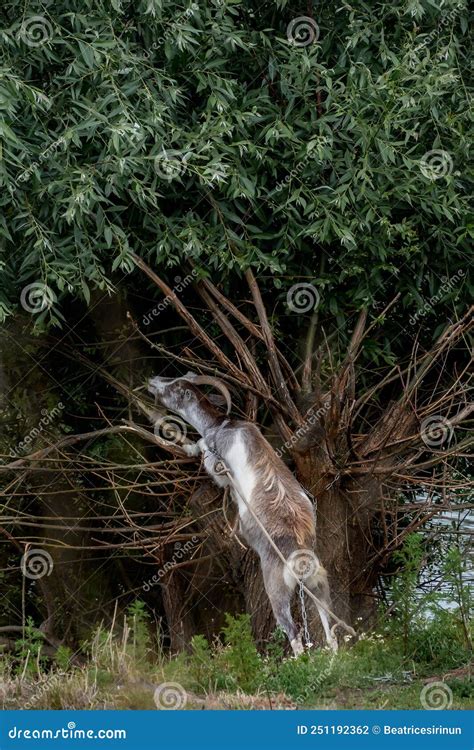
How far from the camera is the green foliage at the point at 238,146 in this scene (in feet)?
27.6

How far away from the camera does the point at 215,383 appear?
9398 millimetres

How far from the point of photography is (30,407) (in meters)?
11.0

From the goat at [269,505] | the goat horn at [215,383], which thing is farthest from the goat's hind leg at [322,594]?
the goat horn at [215,383]

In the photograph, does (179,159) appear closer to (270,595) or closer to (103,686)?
(270,595)

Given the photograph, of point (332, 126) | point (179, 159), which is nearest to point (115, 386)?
point (179, 159)

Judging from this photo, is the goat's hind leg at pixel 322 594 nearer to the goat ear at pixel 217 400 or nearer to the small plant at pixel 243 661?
the small plant at pixel 243 661

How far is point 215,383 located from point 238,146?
203 cm

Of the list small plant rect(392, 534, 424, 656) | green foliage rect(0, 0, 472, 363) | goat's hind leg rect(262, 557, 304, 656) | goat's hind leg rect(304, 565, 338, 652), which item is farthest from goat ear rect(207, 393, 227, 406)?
small plant rect(392, 534, 424, 656)

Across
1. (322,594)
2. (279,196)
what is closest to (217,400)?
(279,196)

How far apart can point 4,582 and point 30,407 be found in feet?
7.79

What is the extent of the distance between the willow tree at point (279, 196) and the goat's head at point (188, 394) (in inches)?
8.4

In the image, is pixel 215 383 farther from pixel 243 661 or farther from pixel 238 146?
pixel 243 661

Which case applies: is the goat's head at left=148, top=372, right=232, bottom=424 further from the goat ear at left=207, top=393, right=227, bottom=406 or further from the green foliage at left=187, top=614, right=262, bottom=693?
the green foliage at left=187, top=614, right=262, bottom=693

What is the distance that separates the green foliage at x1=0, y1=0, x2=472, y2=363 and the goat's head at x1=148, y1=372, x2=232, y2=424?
0.97 metres
